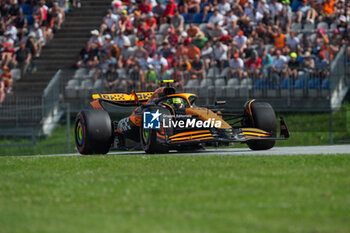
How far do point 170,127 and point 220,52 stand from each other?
377 inches

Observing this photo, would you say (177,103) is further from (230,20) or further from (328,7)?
(328,7)

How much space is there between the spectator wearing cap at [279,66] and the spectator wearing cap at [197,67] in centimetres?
216

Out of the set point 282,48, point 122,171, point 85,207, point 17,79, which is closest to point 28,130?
point 17,79

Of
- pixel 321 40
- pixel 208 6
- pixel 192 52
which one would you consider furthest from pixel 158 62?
pixel 321 40

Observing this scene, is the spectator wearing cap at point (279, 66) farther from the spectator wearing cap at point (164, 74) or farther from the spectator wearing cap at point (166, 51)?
the spectator wearing cap at point (166, 51)

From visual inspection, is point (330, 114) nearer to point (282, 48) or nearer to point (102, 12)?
point (282, 48)

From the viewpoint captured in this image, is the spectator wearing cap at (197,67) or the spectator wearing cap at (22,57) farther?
the spectator wearing cap at (22,57)

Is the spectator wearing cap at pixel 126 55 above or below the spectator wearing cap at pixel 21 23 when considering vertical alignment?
below

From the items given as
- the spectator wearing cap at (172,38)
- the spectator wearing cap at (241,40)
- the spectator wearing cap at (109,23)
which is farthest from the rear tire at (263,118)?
the spectator wearing cap at (109,23)

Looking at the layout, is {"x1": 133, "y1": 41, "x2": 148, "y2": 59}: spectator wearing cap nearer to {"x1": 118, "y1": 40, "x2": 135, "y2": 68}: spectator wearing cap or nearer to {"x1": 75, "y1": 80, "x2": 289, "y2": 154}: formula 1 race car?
{"x1": 118, "y1": 40, "x2": 135, "y2": 68}: spectator wearing cap

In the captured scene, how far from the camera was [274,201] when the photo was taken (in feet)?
28.8
